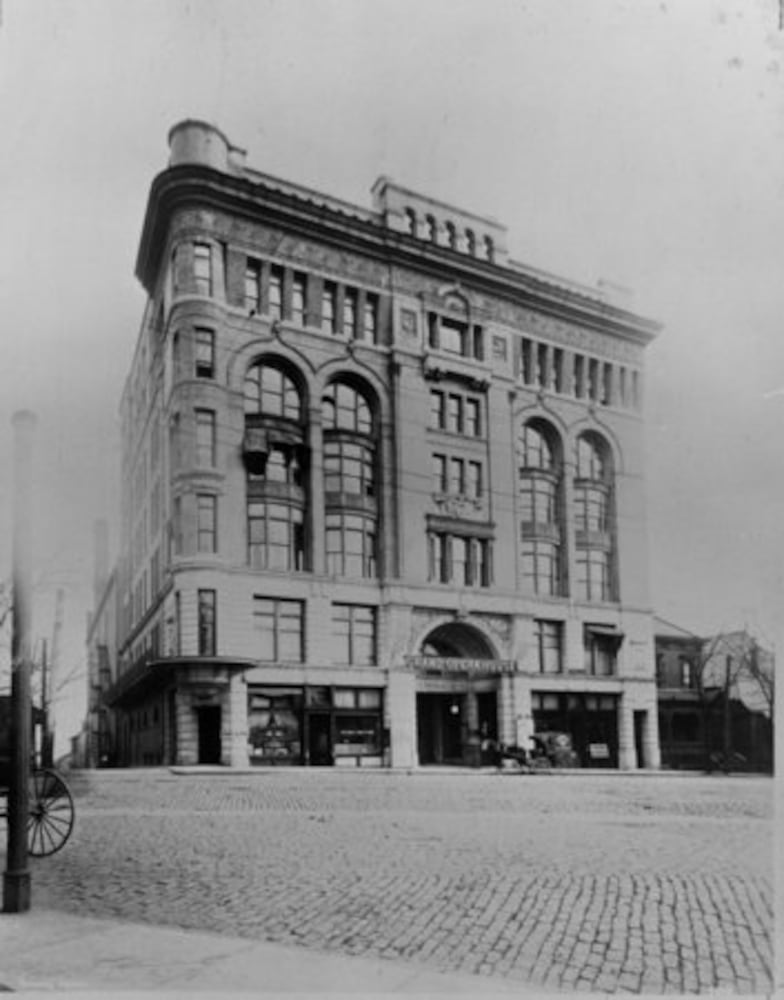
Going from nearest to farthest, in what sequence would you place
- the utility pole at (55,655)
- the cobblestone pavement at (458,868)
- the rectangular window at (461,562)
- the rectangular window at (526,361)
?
the cobblestone pavement at (458,868) < the utility pole at (55,655) < the rectangular window at (461,562) < the rectangular window at (526,361)

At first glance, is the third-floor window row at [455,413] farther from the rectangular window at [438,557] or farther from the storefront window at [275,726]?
the storefront window at [275,726]

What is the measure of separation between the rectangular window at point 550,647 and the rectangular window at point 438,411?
2301mm

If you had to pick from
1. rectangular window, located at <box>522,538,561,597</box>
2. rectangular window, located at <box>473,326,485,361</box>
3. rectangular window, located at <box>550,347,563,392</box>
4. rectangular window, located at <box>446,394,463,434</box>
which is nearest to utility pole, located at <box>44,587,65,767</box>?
rectangular window, located at <box>446,394,463,434</box>

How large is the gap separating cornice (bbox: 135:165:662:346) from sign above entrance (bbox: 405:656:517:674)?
349cm

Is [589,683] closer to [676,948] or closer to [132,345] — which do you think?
[676,948]

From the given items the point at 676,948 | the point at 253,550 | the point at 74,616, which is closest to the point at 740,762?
the point at 676,948

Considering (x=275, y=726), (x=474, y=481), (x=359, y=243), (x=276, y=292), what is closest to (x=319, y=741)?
(x=275, y=726)

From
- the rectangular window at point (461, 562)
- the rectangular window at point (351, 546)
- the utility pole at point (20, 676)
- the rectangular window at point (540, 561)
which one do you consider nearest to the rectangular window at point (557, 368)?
the rectangular window at point (540, 561)

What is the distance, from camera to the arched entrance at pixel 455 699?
33.7 feet

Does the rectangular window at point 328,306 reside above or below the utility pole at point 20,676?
above

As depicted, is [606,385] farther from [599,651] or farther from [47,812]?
[47,812]

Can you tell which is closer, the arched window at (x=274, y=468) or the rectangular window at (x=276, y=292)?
the arched window at (x=274, y=468)

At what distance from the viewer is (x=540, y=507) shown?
1062cm

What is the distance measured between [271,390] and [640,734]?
5.15 m
